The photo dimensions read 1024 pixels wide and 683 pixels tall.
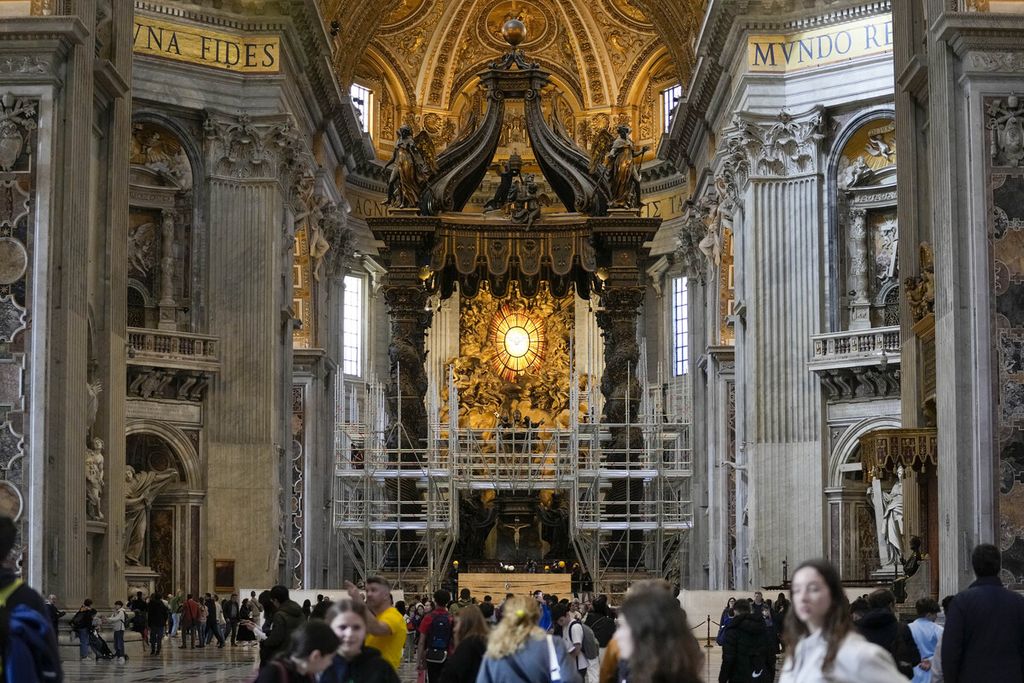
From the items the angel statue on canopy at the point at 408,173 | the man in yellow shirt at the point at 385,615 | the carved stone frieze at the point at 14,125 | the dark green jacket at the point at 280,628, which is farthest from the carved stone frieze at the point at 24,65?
the angel statue on canopy at the point at 408,173

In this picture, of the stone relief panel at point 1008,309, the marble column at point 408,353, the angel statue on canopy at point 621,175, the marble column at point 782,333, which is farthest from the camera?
the angel statue on canopy at point 621,175

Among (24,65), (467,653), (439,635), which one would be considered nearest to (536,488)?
(24,65)

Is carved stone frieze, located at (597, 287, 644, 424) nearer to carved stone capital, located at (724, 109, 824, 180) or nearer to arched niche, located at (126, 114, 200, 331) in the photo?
carved stone capital, located at (724, 109, 824, 180)

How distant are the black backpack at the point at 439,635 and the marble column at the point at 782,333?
60.5ft

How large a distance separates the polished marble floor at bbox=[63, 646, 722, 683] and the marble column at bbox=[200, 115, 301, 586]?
6337mm

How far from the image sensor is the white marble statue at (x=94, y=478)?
835 inches

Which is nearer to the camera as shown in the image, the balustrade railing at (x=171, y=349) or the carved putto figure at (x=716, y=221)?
the balustrade railing at (x=171, y=349)

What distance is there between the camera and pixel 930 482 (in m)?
21.1

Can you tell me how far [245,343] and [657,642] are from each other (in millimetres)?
28443

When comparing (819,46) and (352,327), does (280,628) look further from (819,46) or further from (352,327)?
(352,327)

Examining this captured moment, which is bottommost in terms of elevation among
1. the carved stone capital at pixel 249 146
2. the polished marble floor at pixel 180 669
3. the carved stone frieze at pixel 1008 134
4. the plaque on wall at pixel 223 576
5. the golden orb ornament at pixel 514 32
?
the polished marble floor at pixel 180 669

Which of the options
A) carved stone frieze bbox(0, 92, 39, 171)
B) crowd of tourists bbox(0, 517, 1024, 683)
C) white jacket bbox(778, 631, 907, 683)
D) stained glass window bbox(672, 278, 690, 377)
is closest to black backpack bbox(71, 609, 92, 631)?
carved stone frieze bbox(0, 92, 39, 171)

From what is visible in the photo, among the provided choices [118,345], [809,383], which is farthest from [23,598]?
[809,383]

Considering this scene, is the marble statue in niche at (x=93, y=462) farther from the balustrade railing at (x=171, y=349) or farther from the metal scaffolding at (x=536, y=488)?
the metal scaffolding at (x=536, y=488)
